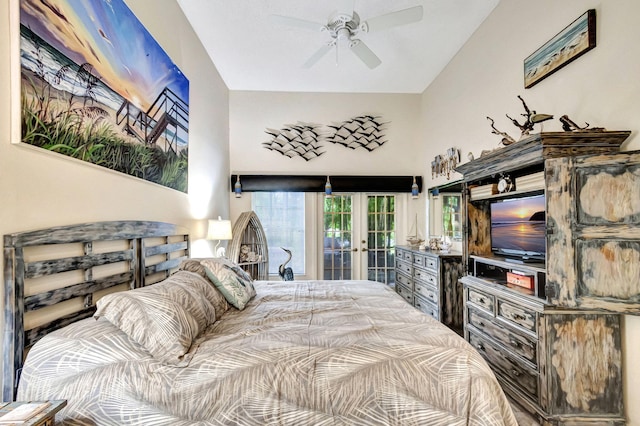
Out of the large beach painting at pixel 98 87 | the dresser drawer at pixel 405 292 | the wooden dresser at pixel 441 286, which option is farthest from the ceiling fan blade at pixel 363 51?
the dresser drawer at pixel 405 292

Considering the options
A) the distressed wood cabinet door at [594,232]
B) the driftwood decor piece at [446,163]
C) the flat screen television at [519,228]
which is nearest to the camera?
the distressed wood cabinet door at [594,232]

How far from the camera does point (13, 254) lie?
118 centimetres

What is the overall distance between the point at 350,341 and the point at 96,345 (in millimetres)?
1054

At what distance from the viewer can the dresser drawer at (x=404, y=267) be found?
4.07 metres

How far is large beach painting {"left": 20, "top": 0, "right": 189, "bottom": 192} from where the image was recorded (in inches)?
51.8

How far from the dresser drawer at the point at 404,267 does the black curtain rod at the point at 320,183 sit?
42.9 inches

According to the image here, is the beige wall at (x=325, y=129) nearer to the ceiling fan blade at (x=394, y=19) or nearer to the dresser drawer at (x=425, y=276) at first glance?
the dresser drawer at (x=425, y=276)

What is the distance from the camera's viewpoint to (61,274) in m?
1.47

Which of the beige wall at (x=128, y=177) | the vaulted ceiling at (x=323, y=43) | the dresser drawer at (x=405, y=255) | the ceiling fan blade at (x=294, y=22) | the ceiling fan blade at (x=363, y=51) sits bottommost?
the dresser drawer at (x=405, y=255)

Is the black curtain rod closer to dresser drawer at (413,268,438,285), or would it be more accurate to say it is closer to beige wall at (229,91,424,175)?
beige wall at (229,91,424,175)

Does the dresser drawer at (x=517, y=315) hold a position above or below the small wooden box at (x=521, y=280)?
below

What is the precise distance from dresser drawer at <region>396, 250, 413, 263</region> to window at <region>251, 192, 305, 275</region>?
1.42 meters

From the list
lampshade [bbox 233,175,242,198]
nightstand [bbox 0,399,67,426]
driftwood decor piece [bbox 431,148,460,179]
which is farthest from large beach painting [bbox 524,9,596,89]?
lampshade [bbox 233,175,242,198]

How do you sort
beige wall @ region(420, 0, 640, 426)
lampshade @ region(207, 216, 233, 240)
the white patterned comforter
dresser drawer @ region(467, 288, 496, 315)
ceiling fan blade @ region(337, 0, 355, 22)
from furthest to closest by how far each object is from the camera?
lampshade @ region(207, 216, 233, 240), ceiling fan blade @ region(337, 0, 355, 22), dresser drawer @ region(467, 288, 496, 315), beige wall @ region(420, 0, 640, 426), the white patterned comforter
